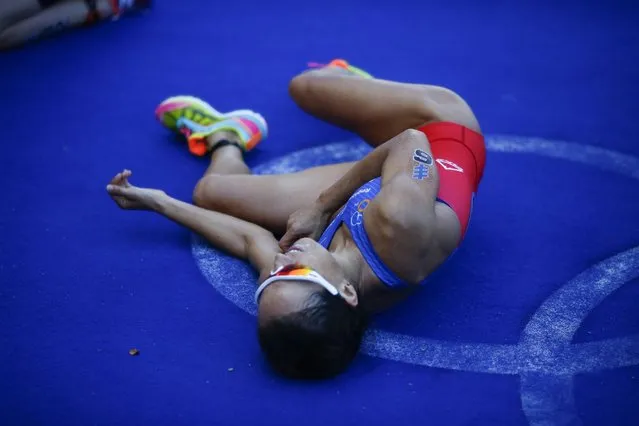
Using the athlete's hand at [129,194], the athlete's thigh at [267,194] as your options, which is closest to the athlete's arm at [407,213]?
the athlete's thigh at [267,194]

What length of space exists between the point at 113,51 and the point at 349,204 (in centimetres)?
260

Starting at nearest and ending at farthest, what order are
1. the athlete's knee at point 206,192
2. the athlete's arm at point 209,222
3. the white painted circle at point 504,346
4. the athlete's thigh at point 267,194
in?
the white painted circle at point 504,346
the athlete's arm at point 209,222
the athlete's thigh at point 267,194
the athlete's knee at point 206,192

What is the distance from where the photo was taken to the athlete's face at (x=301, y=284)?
229 centimetres

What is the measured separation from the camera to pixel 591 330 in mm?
2689

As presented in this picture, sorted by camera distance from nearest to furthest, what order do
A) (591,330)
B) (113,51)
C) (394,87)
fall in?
(591,330) → (394,87) → (113,51)

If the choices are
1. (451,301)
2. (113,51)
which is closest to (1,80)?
(113,51)

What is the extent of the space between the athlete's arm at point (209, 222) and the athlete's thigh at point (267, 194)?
51 millimetres

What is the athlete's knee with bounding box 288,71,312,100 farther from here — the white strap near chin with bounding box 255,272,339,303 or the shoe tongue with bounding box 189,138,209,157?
the white strap near chin with bounding box 255,272,339,303

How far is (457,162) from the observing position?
113 inches

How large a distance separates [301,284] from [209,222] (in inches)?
33.9

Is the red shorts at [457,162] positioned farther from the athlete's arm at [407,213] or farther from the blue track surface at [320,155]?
the blue track surface at [320,155]

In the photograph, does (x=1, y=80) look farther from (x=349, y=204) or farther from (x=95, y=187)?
(x=349, y=204)

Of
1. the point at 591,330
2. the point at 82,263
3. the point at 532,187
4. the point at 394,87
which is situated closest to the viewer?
the point at 591,330

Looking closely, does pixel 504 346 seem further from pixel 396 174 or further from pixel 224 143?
pixel 224 143
